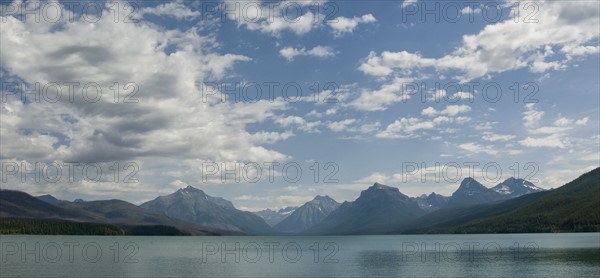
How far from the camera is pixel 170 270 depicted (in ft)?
352

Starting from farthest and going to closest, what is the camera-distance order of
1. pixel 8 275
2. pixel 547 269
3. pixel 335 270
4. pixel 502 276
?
pixel 335 270 → pixel 547 269 → pixel 502 276 → pixel 8 275

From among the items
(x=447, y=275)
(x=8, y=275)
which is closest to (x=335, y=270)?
(x=447, y=275)

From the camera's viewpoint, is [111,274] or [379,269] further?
[379,269]

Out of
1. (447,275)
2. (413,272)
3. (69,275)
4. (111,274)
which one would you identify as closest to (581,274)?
(447,275)

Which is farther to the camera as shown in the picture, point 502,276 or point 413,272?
point 413,272

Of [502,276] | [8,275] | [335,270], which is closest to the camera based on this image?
[8,275]

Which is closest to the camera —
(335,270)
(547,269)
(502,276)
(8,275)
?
(8,275)

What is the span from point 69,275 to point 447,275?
70.7 meters

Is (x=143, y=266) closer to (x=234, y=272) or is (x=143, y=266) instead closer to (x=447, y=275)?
(x=234, y=272)

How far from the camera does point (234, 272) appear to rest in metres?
104

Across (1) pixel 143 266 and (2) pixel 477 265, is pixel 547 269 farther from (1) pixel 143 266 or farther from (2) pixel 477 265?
(1) pixel 143 266

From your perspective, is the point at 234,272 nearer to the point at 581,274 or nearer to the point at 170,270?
the point at 170,270

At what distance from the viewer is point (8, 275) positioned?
86.8 m

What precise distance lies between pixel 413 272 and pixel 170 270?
51.0 metres
